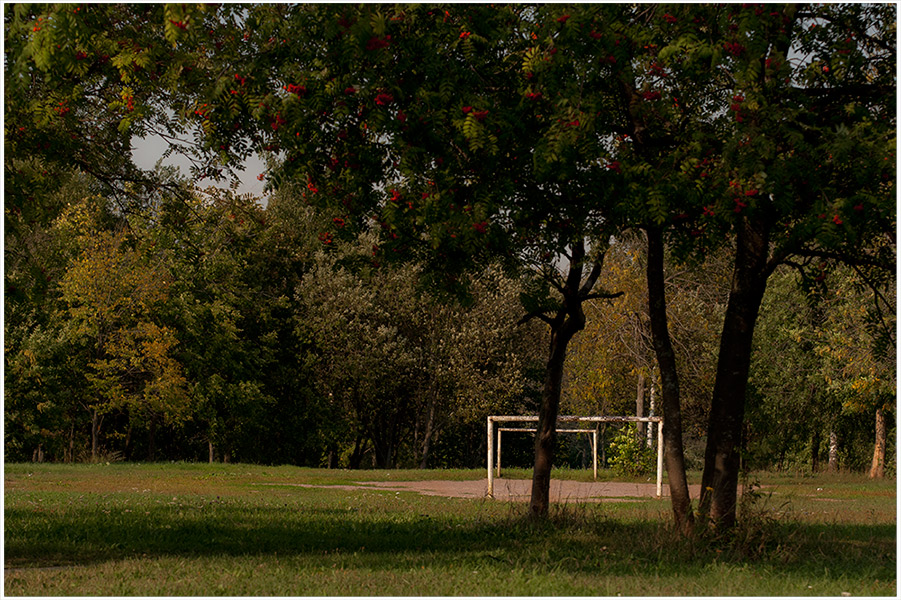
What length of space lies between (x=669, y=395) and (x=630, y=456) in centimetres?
1503

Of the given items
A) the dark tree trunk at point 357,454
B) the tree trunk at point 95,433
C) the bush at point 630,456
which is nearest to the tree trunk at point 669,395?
the bush at point 630,456

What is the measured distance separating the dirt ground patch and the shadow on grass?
5.07 meters

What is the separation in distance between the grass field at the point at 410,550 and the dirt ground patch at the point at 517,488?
2073mm

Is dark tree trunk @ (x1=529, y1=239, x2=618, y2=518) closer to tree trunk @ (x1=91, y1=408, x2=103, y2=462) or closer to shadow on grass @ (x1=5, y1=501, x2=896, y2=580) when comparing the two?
shadow on grass @ (x1=5, y1=501, x2=896, y2=580)

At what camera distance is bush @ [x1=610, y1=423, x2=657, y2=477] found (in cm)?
2506

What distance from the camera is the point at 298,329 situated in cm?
3544

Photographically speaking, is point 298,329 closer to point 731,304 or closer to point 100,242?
point 100,242

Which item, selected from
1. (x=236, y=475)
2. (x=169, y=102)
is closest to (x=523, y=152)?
(x=169, y=102)

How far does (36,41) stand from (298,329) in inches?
1139

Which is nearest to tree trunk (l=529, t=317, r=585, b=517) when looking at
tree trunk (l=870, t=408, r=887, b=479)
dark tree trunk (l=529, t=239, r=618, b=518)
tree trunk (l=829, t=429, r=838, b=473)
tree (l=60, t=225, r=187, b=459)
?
dark tree trunk (l=529, t=239, r=618, b=518)

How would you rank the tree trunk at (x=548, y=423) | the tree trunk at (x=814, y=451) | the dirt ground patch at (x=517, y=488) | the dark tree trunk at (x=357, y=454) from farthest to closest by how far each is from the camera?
the dark tree trunk at (x=357, y=454)
the tree trunk at (x=814, y=451)
the dirt ground patch at (x=517, y=488)
the tree trunk at (x=548, y=423)

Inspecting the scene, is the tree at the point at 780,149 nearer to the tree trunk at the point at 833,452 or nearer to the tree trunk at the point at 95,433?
the tree trunk at the point at 95,433

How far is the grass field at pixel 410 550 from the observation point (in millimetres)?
7844

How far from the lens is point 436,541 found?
35.9 ft
